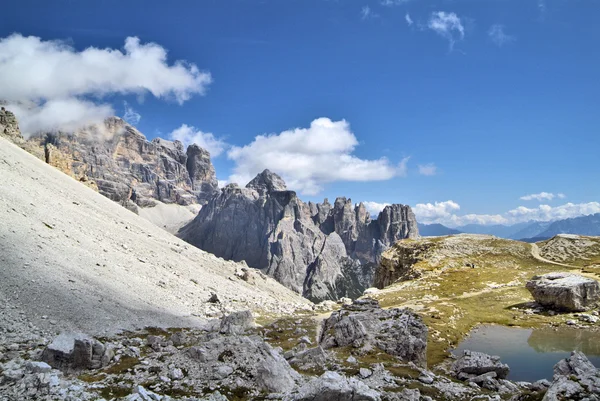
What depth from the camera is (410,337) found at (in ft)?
101

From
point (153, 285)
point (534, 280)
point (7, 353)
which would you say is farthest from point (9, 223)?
point (534, 280)

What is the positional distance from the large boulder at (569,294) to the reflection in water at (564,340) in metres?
9.04

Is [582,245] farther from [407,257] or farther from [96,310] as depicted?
[96,310]

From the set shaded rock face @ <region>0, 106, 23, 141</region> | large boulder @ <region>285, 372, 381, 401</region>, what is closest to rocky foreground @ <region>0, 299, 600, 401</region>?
large boulder @ <region>285, 372, 381, 401</region>

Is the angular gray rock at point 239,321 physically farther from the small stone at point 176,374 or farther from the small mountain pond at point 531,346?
the small mountain pond at point 531,346

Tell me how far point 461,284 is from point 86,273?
68.4 meters

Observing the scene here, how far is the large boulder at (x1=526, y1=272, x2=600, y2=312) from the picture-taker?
166 ft

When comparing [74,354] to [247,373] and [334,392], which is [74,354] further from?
[334,392]

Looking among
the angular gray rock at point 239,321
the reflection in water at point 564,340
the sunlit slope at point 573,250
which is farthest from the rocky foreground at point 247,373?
the sunlit slope at point 573,250

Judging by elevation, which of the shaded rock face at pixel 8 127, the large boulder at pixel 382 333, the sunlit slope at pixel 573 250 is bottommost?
the large boulder at pixel 382 333

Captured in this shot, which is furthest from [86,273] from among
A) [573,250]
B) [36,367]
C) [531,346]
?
[573,250]

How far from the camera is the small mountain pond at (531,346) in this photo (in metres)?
31.3

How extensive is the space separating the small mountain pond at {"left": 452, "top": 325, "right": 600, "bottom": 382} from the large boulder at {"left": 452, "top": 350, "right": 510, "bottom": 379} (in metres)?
4.60

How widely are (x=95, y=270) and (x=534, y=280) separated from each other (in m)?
65.1
